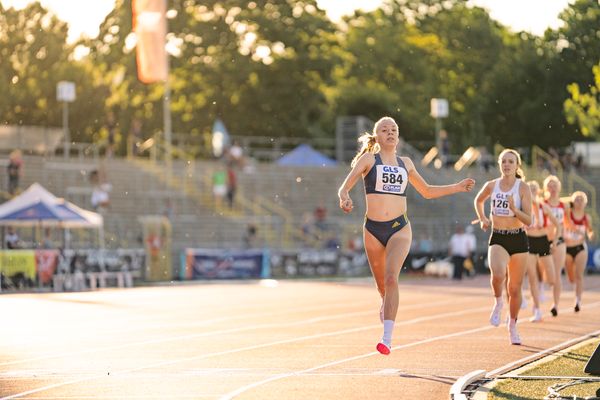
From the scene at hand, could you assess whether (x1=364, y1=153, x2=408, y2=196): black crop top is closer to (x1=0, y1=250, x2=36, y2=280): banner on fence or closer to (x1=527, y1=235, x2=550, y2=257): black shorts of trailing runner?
(x1=527, y1=235, x2=550, y2=257): black shorts of trailing runner

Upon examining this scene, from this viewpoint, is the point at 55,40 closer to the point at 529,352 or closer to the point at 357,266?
the point at 357,266

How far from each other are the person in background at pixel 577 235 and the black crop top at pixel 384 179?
8.79 m

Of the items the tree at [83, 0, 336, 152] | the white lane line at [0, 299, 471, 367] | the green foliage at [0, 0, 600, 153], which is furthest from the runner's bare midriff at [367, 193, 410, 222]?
the tree at [83, 0, 336, 152]

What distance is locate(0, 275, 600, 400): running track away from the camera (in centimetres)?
1267

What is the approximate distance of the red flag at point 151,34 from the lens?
58188 millimetres

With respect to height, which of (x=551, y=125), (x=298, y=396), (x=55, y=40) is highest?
(x=55, y=40)

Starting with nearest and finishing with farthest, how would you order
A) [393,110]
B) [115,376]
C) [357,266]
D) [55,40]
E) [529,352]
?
[115,376]
[529,352]
[357,266]
[55,40]
[393,110]

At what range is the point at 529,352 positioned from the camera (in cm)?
1597

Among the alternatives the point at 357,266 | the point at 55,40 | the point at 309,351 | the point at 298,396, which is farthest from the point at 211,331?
the point at 55,40

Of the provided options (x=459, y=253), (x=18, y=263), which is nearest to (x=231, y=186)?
(x=459, y=253)

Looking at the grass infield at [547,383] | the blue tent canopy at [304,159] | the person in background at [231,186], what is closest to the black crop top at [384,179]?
the grass infield at [547,383]

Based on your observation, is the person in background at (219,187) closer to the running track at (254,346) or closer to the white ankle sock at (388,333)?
the running track at (254,346)

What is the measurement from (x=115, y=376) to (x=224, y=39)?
58.8 m

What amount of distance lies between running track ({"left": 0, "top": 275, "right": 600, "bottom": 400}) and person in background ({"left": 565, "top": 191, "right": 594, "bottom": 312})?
697mm
